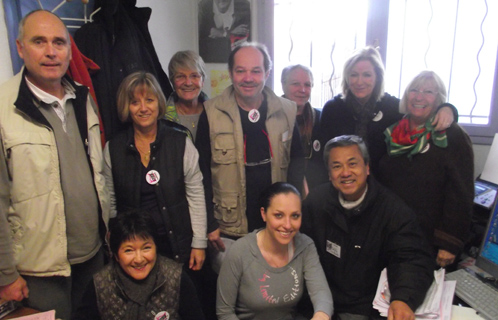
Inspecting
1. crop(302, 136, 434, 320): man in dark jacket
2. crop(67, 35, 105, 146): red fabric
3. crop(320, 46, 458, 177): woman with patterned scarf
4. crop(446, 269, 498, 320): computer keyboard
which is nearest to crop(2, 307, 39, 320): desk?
crop(67, 35, 105, 146): red fabric

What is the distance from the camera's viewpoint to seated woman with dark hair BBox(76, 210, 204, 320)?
1.30m

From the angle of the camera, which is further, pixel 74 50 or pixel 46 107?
pixel 74 50

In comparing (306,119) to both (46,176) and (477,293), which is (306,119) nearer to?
(477,293)

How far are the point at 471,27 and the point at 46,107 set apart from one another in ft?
9.69

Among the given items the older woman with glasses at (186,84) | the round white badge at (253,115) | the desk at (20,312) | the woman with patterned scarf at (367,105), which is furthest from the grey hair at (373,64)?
the desk at (20,312)

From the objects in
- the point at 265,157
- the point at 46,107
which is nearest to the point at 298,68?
the point at 265,157

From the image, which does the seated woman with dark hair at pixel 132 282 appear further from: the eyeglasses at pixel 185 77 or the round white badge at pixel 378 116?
the round white badge at pixel 378 116

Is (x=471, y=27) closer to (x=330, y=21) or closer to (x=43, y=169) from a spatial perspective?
(x=330, y=21)

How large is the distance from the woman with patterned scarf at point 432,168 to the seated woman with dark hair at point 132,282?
1.24 metres

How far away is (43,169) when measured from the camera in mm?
1285

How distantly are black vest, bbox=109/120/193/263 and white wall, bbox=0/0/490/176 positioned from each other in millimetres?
1379

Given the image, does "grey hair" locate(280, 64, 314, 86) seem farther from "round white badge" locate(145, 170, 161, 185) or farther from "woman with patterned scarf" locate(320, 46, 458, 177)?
"round white badge" locate(145, 170, 161, 185)

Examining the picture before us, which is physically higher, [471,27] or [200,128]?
[471,27]

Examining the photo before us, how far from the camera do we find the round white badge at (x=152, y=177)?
154cm
